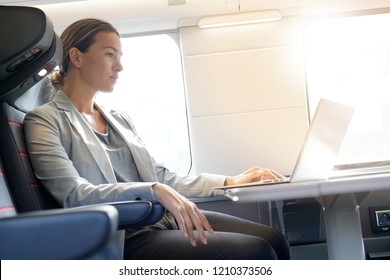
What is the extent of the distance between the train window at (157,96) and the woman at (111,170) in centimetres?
118

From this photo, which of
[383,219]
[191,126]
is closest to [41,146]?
[191,126]

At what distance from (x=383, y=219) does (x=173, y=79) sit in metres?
1.54

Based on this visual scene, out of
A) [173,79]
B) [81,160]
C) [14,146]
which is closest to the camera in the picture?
[14,146]

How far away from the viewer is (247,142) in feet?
11.3

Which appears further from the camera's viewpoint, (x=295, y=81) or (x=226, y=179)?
(x=295, y=81)

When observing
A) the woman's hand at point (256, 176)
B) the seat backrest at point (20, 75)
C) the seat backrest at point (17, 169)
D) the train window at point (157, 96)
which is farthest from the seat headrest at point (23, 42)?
the train window at point (157, 96)

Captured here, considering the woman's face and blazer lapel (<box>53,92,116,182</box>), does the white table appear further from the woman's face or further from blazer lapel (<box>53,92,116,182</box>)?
the woman's face

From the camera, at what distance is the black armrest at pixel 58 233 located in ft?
3.50

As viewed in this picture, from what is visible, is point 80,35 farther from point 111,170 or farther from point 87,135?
point 111,170

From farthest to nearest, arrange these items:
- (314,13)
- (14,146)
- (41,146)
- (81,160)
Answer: (314,13)
(81,160)
(41,146)
(14,146)

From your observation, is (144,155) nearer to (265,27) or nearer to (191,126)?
(191,126)

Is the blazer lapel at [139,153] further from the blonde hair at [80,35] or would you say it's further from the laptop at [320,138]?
the laptop at [320,138]

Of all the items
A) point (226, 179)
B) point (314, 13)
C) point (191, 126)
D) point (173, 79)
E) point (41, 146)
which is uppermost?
point (314, 13)

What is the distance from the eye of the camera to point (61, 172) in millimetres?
1812
